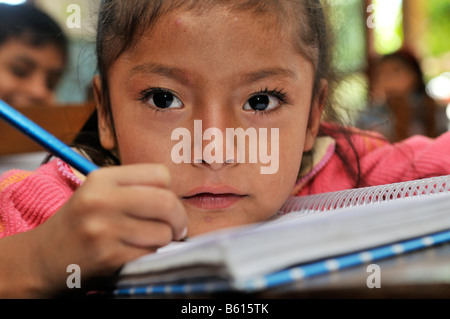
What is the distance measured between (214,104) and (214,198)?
0.11 meters

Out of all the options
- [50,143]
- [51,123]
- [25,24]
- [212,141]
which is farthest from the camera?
[25,24]

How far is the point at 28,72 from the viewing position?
1.37 meters

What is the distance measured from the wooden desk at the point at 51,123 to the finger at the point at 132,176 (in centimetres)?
61

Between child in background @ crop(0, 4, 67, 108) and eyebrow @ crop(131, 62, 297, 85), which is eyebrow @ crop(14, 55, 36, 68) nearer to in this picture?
child in background @ crop(0, 4, 67, 108)

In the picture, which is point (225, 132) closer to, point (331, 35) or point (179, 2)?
point (179, 2)

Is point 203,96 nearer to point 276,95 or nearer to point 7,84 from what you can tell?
point 276,95

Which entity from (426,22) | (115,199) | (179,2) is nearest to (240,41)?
(179,2)

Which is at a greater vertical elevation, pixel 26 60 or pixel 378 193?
pixel 26 60

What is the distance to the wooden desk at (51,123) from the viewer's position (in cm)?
91

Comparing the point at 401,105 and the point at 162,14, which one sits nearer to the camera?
the point at 162,14

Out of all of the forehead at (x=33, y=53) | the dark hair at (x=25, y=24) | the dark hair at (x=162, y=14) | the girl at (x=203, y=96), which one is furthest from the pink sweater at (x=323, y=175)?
the forehead at (x=33, y=53)

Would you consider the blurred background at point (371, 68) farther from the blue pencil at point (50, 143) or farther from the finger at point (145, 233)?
the finger at point (145, 233)

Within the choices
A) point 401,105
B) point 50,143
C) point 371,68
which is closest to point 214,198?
point 50,143

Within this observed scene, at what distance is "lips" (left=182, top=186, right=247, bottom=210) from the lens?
0.52 meters
